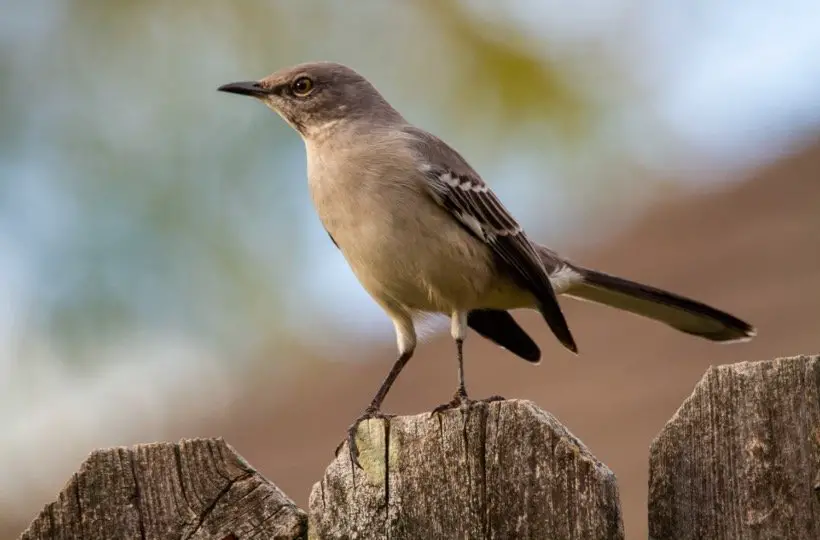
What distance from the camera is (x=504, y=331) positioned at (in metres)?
5.46

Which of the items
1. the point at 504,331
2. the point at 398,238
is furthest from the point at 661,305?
the point at 398,238

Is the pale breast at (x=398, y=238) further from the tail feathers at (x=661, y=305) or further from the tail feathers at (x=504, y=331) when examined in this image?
the tail feathers at (x=661, y=305)

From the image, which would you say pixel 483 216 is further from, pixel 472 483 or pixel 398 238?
pixel 472 483

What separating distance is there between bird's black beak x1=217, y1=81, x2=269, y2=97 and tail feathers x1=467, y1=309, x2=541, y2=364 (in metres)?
1.54

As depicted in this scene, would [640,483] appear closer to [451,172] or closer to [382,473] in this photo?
[451,172]

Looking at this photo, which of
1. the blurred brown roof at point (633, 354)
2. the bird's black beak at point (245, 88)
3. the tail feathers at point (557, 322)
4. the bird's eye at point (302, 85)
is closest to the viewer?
the tail feathers at point (557, 322)

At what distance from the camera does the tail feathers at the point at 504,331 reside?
17.6 ft

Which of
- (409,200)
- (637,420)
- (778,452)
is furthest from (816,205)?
(778,452)

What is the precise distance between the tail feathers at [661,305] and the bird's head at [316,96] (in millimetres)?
1303

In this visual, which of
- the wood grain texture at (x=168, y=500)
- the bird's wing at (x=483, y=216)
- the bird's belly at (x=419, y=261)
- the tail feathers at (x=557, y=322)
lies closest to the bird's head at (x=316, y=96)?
the bird's wing at (x=483, y=216)

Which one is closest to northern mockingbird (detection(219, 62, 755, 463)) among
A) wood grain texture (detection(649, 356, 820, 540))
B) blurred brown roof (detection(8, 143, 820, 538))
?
blurred brown roof (detection(8, 143, 820, 538))

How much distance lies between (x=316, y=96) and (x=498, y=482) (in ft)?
11.5

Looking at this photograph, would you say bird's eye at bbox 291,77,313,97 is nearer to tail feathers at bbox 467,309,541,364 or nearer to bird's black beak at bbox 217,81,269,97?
bird's black beak at bbox 217,81,269,97

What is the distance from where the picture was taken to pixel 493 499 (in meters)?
2.69
